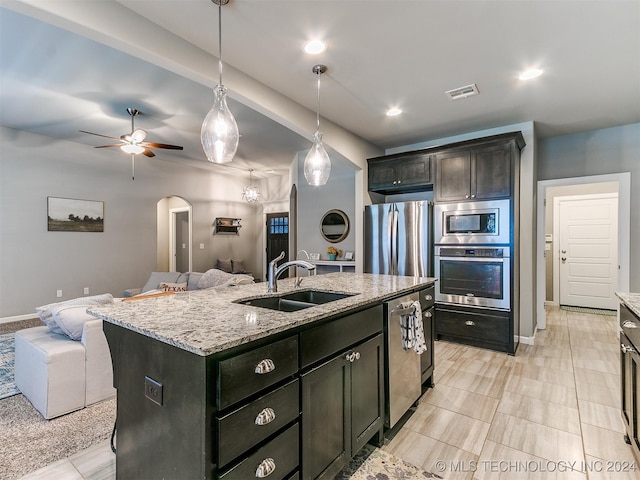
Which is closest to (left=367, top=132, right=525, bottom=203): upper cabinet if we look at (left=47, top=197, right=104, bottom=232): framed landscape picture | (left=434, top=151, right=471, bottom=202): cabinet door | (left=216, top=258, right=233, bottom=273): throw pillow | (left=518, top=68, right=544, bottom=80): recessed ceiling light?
(left=434, top=151, right=471, bottom=202): cabinet door

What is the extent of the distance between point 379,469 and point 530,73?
330 centimetres

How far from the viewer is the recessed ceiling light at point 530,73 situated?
269 centimetres

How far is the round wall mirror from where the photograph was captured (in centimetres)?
511

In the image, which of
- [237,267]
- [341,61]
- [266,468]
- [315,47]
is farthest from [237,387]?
[237,267]

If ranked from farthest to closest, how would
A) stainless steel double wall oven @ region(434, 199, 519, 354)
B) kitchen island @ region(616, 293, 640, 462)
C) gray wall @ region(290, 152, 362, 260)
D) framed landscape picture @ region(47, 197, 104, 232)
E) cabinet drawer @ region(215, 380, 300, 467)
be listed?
framed landscape picture @ region(47, 197, 104, 232)
gray wall @ region(290, 152, 362, 260)
stainless steel double wall oven @ region(434, 199, 519, 354)
kitchen island @ region(616, 293, 640, 462)
cabinet drawer @ region(215, 380, 300, 467)

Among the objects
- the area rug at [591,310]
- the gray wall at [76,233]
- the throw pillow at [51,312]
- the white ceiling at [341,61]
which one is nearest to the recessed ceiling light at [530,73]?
the white ceiling at [341,61]

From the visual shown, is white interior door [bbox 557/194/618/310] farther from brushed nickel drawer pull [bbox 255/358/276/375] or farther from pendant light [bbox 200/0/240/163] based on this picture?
brushed nickel drawer pull [bbox 255/358/276/375]

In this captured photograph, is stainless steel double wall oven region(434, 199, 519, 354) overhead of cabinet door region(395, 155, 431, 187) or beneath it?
beneath

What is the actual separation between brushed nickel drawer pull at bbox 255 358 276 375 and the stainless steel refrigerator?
313 cm

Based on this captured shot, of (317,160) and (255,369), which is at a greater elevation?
(317,160)

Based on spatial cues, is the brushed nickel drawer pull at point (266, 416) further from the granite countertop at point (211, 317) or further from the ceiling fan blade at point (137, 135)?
the ceiling fan blade at point (137, 135)

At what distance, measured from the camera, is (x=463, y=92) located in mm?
3121

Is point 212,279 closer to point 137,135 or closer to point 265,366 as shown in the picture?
point 137,135

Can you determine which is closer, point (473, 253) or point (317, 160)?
point (317, 160)
